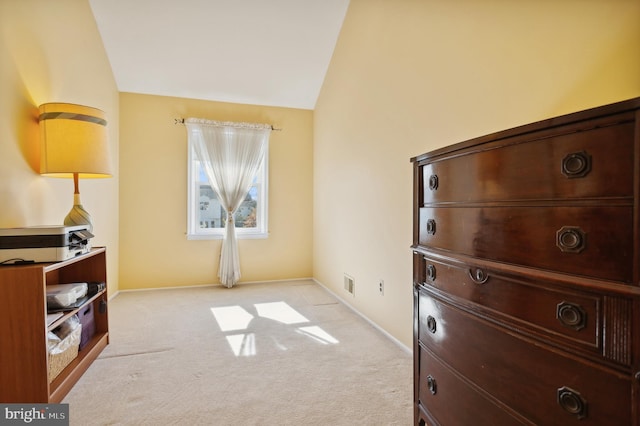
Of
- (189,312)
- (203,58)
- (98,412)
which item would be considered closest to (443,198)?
(98,412)

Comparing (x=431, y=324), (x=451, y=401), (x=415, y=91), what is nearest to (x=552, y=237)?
(x=431, y=324)

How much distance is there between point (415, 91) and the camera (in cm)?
216

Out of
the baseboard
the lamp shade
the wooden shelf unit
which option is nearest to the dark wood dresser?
the baseboard

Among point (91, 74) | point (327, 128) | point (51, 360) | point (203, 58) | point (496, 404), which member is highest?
point (203, 58)

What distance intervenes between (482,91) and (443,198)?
2.71 feet

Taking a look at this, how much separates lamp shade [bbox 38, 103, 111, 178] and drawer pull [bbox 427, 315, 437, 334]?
2266mm

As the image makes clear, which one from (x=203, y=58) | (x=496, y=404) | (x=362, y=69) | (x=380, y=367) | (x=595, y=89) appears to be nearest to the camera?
(x=496, y=404)

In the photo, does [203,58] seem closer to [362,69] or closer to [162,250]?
[362,69]

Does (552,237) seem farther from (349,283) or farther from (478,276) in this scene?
(349,283)

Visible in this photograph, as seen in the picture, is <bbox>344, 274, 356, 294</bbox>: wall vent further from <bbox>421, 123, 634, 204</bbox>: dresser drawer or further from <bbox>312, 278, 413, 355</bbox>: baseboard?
<bbox>421, 123, 634, 204</bbox>: dresser drawer

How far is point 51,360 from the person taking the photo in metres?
1.68

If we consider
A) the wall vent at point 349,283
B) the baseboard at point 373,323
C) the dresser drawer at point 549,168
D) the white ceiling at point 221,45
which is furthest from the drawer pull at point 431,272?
the white ceiling at point 221,45

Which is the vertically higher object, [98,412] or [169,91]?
[169,91]

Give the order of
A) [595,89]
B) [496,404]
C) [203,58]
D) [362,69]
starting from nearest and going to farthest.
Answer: [496,404] < [595,89] < [362,69] < [203,58]
